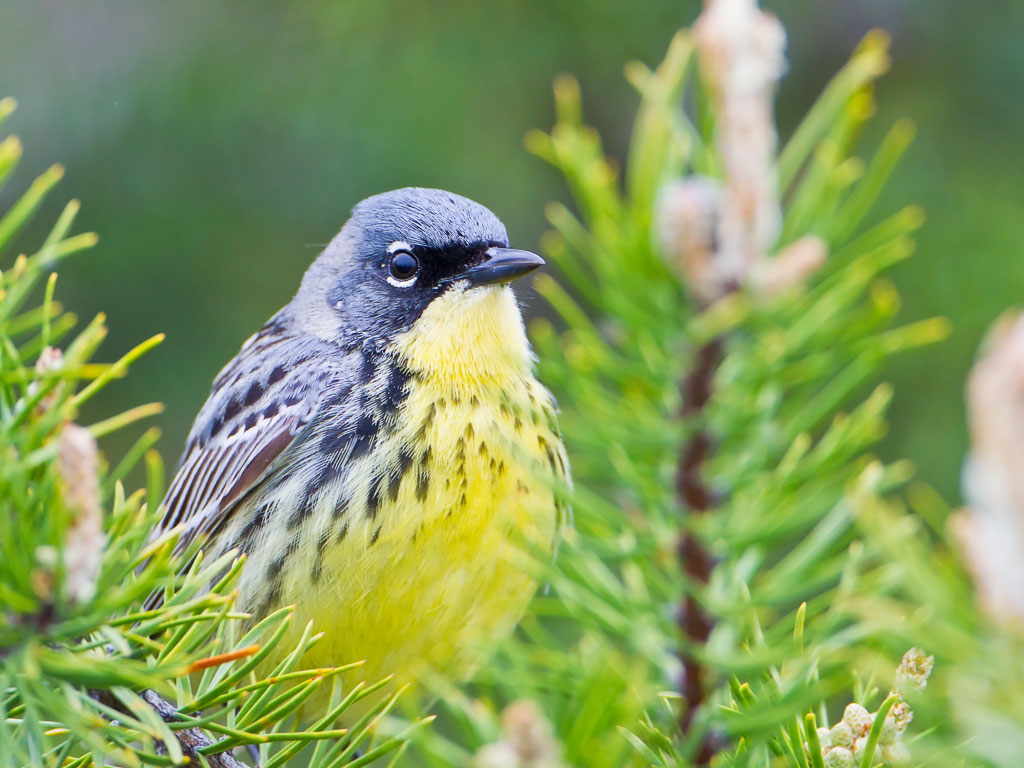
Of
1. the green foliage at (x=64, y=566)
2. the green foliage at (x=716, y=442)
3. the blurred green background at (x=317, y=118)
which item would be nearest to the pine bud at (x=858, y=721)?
the green foliage at (x=716, y=442)

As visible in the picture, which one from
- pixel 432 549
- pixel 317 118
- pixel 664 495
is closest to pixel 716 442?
pixel 664 495

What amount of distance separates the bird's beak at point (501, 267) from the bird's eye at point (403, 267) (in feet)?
0.66

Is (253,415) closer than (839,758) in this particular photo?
No

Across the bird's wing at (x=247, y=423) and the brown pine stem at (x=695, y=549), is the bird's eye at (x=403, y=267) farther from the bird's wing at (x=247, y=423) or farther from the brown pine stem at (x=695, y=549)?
the brown pine stem at (x=695, y=549)

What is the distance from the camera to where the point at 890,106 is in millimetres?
4141

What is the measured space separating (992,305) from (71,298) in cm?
333

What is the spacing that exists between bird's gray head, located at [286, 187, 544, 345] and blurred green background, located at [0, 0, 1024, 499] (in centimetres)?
90

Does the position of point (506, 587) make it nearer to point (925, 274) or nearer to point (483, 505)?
point (483, 505)

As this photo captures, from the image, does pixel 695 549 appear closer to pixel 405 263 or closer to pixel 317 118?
pixel 405 263

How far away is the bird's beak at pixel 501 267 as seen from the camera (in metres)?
2.58

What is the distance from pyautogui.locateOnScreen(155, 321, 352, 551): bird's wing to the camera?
111 inches

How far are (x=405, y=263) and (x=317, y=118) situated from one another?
53.8 inches

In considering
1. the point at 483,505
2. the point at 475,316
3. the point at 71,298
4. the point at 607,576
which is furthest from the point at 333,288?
the point at 607,576

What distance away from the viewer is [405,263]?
3.02 meters
